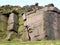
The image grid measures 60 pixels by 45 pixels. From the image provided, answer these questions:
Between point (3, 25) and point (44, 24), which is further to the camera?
point (3, 25)

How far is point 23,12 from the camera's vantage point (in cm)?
2975

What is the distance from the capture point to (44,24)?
2530 cm

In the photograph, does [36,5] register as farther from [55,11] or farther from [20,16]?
[55,11]

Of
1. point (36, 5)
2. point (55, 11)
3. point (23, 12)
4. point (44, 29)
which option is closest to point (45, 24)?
point (44, 29)

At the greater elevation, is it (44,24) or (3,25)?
(3,25)

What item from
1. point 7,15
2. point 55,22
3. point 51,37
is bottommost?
point 51,37

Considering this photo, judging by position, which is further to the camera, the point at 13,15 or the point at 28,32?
the point at 13,15

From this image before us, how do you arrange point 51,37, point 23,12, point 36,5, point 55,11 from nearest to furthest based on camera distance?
point 51,37, point 55,11, point 23,12, point 36,5

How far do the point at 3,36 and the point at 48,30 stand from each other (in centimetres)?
558

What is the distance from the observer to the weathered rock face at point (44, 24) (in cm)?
2486

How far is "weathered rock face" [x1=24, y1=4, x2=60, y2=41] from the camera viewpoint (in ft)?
81.6

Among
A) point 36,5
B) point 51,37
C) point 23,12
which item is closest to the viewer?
point 51,37

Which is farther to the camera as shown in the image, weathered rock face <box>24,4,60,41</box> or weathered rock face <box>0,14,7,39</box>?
weathered rock face <box>0,14,7,39</box>

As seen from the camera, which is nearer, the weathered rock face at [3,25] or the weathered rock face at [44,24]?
the weathered rock face at [44,24]
